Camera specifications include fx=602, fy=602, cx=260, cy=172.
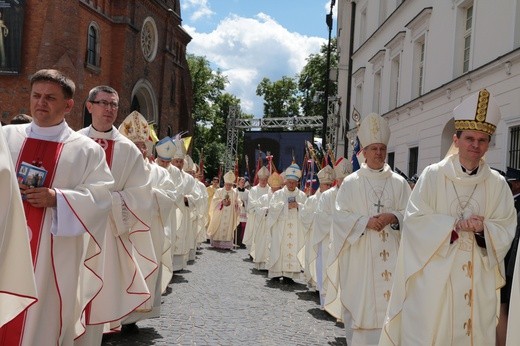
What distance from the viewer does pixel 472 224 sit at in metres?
4.32

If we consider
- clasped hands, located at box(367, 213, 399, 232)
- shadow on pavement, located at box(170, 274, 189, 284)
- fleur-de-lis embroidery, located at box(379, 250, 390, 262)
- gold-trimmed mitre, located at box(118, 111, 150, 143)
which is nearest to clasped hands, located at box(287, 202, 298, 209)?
shadow on pavement, located at box(170, 274, 189, 284)

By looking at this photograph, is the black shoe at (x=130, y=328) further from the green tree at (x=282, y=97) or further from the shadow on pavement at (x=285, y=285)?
the green tree at (x=282, y=97)

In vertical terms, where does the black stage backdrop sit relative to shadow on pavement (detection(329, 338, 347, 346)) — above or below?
above

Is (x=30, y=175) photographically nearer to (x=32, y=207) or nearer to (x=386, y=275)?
(x=32, y=207)

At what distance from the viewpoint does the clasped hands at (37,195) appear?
11.7ft

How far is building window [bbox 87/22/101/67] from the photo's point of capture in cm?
2623

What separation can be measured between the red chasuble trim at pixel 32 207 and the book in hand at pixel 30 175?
0.08 meters

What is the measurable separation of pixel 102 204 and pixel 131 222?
1.04 meters

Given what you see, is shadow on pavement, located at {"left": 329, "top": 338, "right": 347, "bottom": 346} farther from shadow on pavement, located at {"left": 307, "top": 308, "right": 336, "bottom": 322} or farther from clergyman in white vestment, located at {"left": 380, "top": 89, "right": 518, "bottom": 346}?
clergyman in white vestment, located at {"left": 380, "top": 89, "right": 518, "bottom": 346}

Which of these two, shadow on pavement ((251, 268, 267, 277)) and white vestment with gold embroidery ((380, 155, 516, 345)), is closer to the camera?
white vestment with gold embroidery ((380, 155, 516, 345))

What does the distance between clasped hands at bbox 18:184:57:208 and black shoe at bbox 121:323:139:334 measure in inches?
138

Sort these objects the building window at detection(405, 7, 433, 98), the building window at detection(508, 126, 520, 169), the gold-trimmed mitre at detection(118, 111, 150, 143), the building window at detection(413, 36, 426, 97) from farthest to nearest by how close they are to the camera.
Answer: the building window at detection(413, 36, 426, 97) → the building window at detection(405, 7, 433, 98) → the building window at detection(508, 126, 520, 169) → the gold-trimmed mitre at detection(118, 111, 150, 143)

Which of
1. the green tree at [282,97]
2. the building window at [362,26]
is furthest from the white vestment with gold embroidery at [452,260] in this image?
the green tree at [282,97]

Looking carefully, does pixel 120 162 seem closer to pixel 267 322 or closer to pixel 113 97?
pixel 113 97
